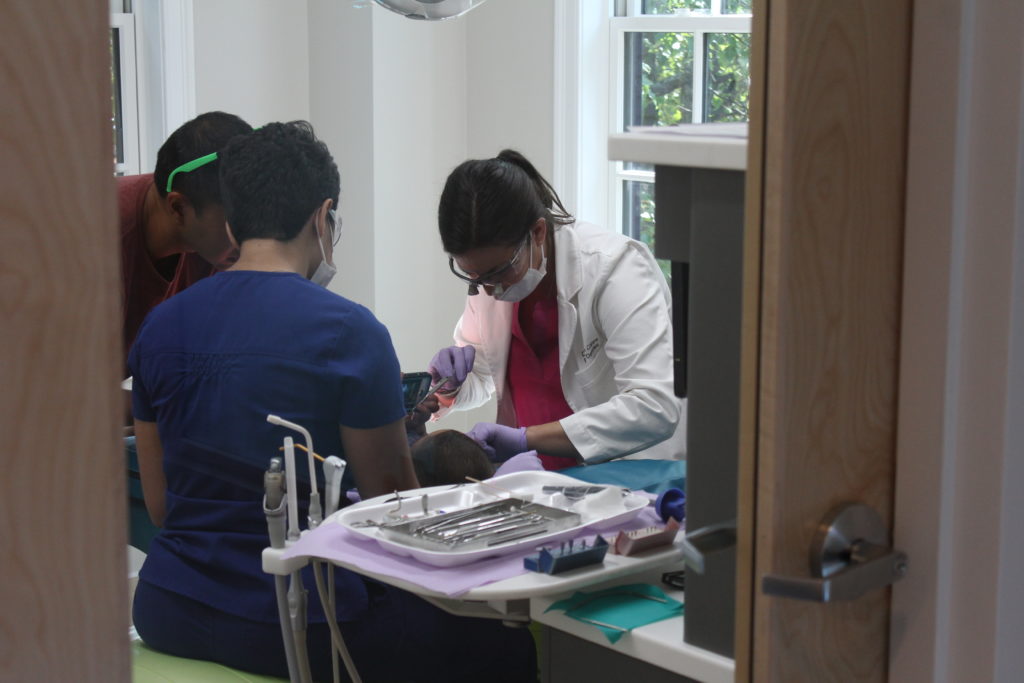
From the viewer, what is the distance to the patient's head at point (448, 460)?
1.99 m

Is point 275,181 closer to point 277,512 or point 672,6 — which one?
point 277,512

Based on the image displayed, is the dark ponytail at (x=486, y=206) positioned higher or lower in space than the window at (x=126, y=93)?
lower

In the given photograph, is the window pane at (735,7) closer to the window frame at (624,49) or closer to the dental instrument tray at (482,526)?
the window frame at (624,49)

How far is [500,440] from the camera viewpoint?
2.37 metres

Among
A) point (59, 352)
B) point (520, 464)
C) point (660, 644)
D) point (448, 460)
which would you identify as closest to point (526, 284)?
point (520, 464)

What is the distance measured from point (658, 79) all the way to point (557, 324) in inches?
63.2

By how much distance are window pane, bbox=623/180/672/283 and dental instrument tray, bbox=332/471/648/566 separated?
243cm

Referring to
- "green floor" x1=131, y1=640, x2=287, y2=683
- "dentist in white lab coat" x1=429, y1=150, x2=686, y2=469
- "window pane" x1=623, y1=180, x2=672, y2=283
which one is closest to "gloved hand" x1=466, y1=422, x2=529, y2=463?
"dentist in white lab coat" x1=429, y1=150, x2=686, y2=469

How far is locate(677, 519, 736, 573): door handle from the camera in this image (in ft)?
2.83

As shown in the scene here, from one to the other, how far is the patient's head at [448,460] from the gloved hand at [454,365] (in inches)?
23.8

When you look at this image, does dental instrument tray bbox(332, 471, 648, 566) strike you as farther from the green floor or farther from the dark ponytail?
the dark ponytail

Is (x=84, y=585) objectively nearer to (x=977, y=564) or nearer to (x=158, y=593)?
(x=977, y=564)

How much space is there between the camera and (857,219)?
87cm

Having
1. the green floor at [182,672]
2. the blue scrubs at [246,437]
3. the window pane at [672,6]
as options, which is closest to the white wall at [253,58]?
the window pane at [672,6]
